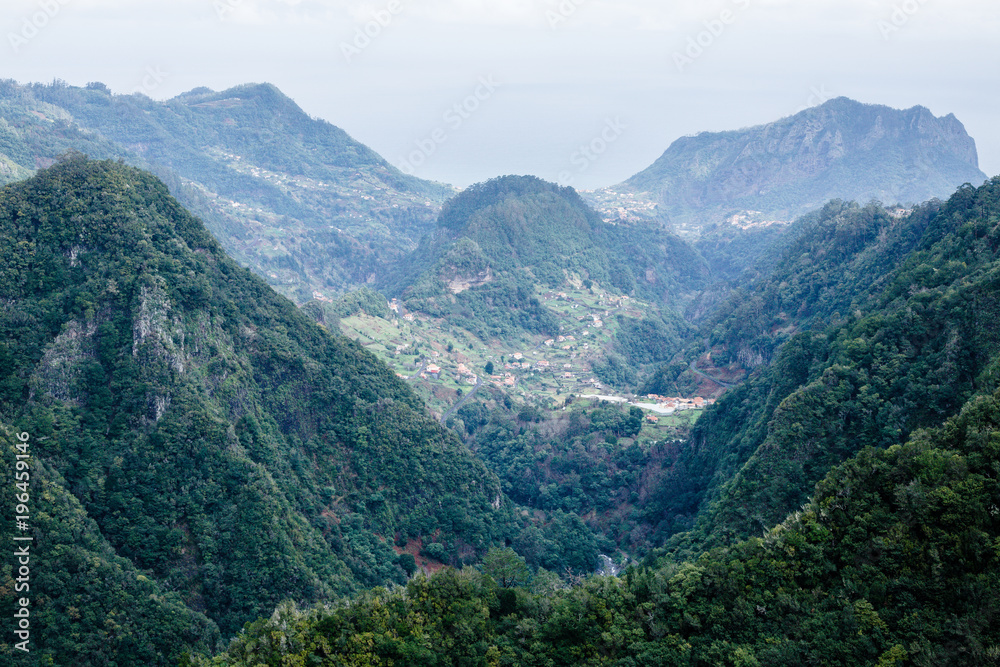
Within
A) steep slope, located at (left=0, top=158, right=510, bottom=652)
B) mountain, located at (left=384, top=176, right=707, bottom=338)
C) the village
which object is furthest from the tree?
mountain, located at (left=384, top=176, right=707, bottom=338)

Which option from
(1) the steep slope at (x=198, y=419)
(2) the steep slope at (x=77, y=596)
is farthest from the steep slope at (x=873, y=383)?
(2) the steep slope at (x=77, y=596)

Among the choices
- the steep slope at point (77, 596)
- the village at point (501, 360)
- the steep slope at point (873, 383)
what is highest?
the steep slope at point (873, 383)

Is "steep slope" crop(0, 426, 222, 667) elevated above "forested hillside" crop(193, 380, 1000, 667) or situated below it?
below

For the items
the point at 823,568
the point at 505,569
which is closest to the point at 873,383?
the point at 823,568

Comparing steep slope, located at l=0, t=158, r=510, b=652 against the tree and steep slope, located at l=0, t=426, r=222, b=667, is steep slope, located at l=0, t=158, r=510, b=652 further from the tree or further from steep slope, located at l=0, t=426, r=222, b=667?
the tree

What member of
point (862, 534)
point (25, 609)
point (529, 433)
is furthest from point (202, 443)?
point (529, 433)

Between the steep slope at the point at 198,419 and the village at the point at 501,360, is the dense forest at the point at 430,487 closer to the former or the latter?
the steep slope at the point at 198,419
